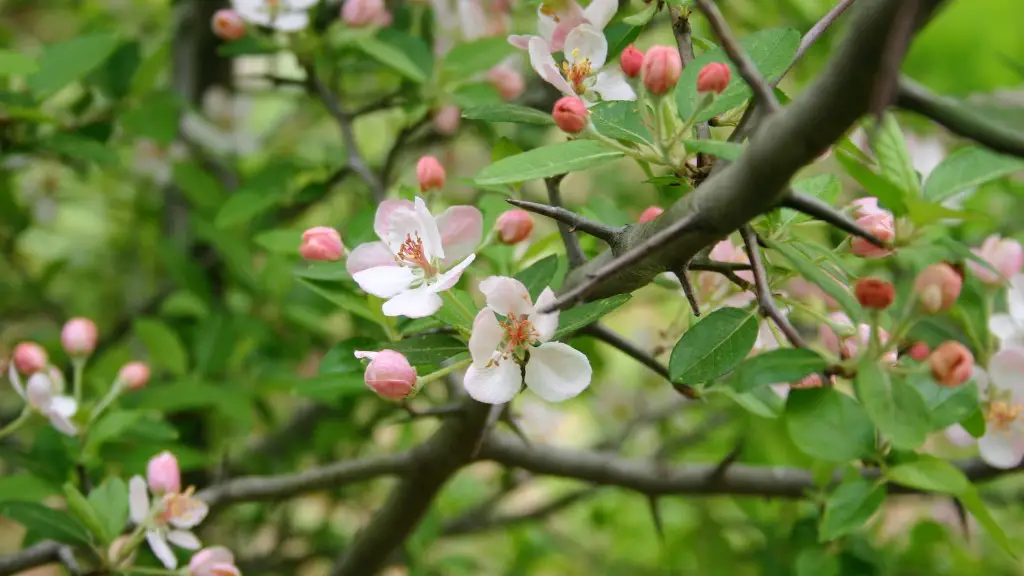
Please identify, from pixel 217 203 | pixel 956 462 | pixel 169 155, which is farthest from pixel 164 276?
pixel 956 462

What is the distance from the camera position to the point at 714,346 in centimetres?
54

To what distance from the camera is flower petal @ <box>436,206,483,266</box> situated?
0.64 metres

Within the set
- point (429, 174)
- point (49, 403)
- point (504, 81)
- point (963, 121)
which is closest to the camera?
point (963, 121)

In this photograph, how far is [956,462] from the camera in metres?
0.87

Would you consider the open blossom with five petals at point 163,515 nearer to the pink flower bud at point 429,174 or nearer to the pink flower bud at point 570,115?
the pink flower bud at point 429,174

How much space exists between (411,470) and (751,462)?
0.51m

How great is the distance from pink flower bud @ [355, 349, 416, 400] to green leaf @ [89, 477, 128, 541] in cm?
32

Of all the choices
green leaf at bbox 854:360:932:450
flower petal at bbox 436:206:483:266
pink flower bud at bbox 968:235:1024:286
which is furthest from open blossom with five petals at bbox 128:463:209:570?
pink flower bud at bbox 968:235:1024:286

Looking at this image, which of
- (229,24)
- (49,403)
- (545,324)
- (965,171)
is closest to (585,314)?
(545,324)

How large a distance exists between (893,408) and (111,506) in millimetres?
623

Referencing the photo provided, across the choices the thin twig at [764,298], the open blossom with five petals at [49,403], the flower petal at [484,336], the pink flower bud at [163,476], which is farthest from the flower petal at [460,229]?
the open blossom with five petals at [49,403]

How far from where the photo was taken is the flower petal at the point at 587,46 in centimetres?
62

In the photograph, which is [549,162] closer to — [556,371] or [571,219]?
[571,219]

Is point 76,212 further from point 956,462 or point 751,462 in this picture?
point 956,462
